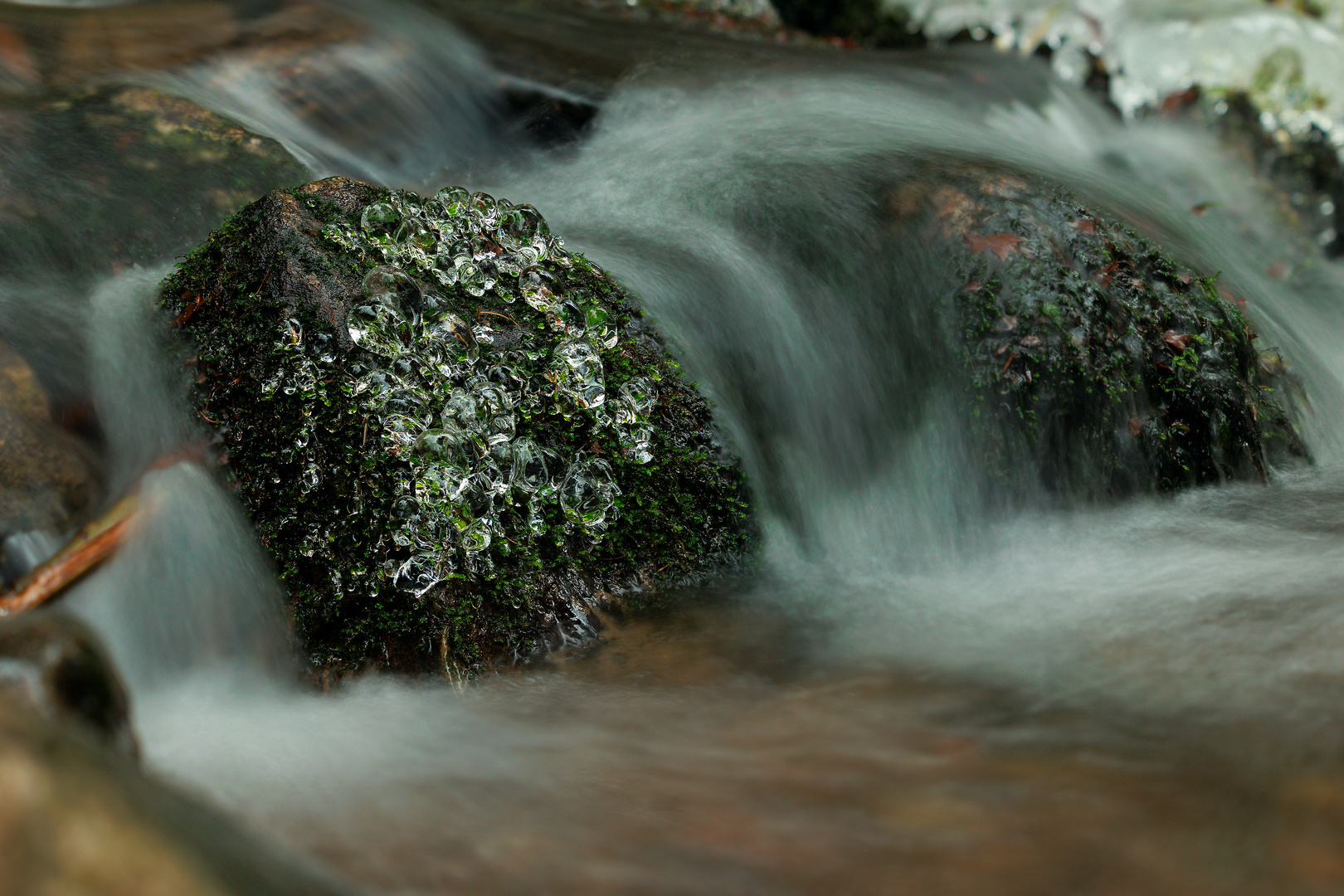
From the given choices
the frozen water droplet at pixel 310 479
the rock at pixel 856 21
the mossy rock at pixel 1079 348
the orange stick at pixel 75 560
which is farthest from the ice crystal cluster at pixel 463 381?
the rock at pixel 856 21

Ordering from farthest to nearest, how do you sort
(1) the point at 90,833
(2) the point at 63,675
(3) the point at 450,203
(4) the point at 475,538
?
(3) the point at 450,203 → (4) the point at 475,538 → (2) the point at 63,675 → (1) the point at 90,833

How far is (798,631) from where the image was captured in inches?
148

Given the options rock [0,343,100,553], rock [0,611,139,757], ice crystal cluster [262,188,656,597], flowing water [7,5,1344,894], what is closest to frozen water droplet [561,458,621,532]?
ice crystal cluster [262,188,656,597]

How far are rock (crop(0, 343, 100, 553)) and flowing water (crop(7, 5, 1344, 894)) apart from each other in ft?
0.45

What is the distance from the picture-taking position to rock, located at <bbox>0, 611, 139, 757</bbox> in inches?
79.4

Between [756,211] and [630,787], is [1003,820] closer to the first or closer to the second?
[630,787]

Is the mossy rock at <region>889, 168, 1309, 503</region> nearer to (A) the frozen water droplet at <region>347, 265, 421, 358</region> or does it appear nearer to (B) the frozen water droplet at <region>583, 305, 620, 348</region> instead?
(B) the frozen water droplet at <region>583, 305, 620, 348</region>

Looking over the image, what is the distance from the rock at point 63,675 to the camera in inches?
79.4

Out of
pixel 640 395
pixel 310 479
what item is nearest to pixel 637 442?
pixel 640 395

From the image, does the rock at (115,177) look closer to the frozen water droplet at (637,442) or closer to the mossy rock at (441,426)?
the mossy rock at (441,426)

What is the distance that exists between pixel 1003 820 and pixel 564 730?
1.33 meters

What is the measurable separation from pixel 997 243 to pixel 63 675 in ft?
13.3

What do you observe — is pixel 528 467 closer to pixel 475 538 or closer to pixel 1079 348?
pixel 475 538

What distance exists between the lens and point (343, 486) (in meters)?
3.54
